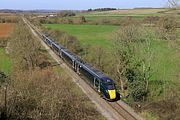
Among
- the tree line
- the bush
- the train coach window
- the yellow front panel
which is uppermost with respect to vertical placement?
the bush

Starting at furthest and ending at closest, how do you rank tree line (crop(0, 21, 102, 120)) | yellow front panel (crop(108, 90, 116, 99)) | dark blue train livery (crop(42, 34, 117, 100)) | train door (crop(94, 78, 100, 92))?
1. train door (crop(94, 78, 100, 92))
2. dark blue train livery (crop(42, 34, 117, 100))
3. yellow front panel (crop(108, 90, 116, 99))
4. tree line (crop(0, 21, 102, 120))

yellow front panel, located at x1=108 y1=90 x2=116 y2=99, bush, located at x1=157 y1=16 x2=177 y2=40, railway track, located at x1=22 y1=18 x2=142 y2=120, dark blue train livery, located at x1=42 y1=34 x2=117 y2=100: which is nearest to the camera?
bush, located at x1=157 y1=16 x2=177 y2=40

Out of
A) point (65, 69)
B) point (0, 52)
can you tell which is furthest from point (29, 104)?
point (0, 52)

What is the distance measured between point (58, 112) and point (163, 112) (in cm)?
847

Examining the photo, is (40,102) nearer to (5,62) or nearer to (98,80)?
(98,80)

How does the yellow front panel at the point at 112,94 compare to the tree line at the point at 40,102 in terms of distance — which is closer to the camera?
the tree line at the point at 40,102

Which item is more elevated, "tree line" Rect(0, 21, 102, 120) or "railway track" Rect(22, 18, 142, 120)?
"tree line" Rect(0, 21, 102, 120)

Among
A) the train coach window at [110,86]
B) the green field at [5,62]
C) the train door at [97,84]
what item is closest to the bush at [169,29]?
the train coach window at [110,86]

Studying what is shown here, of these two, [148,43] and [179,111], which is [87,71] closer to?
[148,43]

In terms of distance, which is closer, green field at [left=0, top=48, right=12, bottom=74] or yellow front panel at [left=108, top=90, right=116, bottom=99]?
yellow front panel at [left=108, top=90, right=116, bottom=99]

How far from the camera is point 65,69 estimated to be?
45.9 meters

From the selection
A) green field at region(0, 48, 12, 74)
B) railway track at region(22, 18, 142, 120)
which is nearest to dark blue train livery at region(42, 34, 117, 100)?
railway track at region(22, 18, 142, 120)

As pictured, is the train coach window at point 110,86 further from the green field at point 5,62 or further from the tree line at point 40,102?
the green field at point 5,62

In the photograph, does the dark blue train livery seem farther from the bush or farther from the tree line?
the bush
